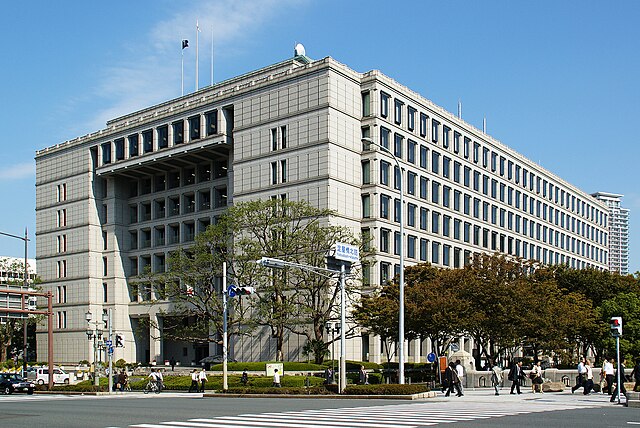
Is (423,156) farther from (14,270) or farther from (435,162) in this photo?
(14,270)

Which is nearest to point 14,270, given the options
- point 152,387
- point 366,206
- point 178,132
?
point 178,132

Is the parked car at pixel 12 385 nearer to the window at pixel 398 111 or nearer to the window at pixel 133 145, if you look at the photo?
the window at pixel 133 145

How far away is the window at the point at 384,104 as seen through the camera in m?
78.9

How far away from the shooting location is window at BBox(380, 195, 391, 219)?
77.7 m

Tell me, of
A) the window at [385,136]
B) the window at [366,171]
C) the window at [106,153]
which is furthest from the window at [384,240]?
the window at [106,153]

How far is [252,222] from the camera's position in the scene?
69188 mm

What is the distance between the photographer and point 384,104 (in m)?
79.6

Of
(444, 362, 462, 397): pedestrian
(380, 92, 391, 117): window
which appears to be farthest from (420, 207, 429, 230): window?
(444, 362, 462, 397): pedestrian

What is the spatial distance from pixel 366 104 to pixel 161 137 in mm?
26488

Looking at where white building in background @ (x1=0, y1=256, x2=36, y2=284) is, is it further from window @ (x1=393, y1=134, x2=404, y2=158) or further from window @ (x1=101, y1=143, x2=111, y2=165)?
window @ (x1=393, y1=134, x2=404, y2=158)

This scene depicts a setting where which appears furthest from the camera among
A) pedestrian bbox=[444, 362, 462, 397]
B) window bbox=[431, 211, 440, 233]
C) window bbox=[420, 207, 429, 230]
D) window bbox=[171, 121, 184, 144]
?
window bbox=[171, 121, 184, 144]

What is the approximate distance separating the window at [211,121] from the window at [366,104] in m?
16.9

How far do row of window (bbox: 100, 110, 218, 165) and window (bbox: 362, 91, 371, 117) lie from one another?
663 inches

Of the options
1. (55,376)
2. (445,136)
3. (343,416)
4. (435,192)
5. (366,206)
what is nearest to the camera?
(343,416)
